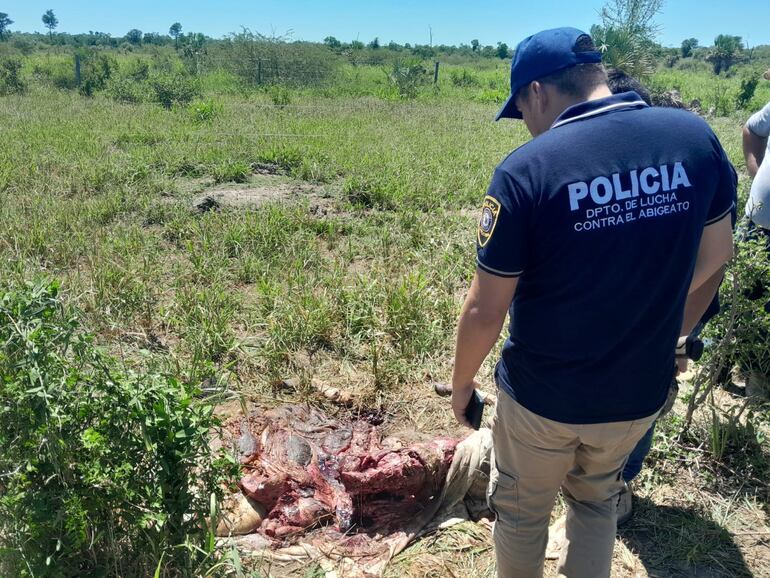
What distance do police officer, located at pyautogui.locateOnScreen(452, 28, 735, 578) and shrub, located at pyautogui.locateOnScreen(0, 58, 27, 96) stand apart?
50.9 feet

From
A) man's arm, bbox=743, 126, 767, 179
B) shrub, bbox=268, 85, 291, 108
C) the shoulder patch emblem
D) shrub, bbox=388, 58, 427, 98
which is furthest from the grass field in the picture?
shrub, bbox=388, 58, 427, 98

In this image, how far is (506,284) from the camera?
1.55m

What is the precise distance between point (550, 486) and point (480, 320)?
1.94ft

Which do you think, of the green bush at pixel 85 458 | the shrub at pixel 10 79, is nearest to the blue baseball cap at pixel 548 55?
the green bush at pixel 85 458

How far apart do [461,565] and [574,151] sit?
5.36 feet

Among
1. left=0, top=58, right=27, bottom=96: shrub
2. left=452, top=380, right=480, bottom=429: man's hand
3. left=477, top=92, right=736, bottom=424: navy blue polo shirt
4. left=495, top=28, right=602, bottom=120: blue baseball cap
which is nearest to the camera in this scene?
left=477, top=92, right=736, bottom=424: navy blue polo shirt

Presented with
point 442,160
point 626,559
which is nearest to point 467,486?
point 626,559

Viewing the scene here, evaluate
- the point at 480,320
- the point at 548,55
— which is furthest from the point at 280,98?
the point at 480,320

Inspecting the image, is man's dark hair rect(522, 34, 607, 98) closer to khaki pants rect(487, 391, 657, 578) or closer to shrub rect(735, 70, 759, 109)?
khaki pants rect(487, 391, 657, 578)

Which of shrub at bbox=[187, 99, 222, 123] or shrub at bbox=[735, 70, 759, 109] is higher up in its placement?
shrub at bbox=[735, 70, 759, 109]

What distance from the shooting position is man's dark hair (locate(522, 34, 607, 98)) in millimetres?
1576

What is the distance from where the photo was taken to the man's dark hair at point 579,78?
158cm

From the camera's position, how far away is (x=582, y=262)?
1492 millimetres

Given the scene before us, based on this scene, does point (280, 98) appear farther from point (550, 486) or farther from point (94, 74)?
point (550, 486)
